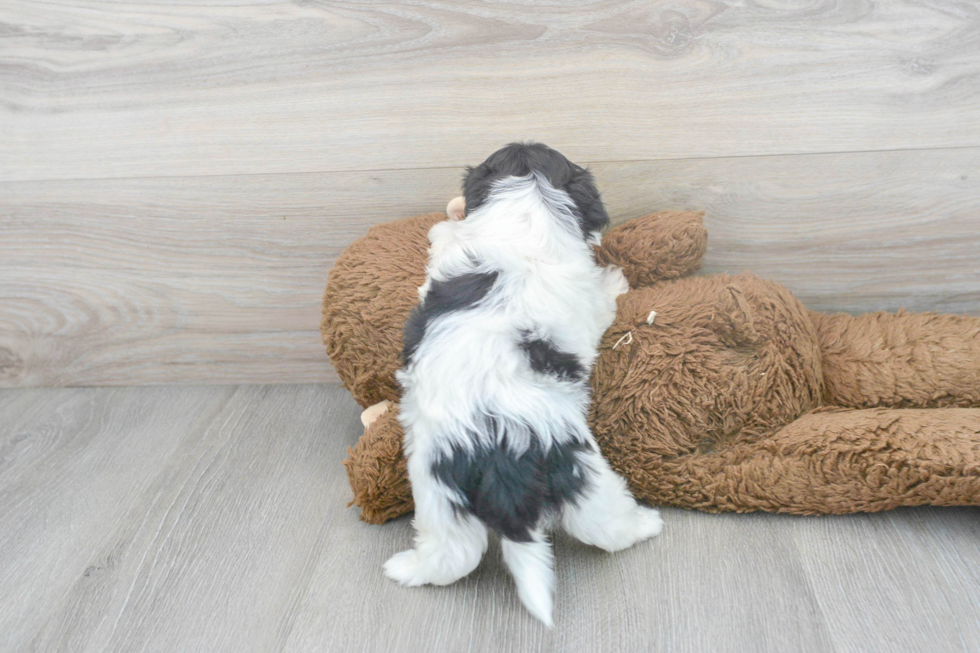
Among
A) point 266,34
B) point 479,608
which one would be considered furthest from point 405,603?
point 266,34

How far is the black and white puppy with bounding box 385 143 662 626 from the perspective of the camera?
97 centimetres

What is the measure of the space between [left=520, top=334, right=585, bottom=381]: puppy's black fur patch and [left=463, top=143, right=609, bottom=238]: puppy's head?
0.23 m

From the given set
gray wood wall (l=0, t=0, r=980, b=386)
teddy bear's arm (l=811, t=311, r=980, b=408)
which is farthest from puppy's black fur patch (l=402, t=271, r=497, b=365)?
teddy bear's arm (l=811, t=311, r=980, b=408)

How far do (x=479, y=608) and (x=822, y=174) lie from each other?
1.04 meters

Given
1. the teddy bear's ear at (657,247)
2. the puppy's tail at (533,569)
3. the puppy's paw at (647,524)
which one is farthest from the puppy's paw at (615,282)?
the puppy's tail at (533,569)

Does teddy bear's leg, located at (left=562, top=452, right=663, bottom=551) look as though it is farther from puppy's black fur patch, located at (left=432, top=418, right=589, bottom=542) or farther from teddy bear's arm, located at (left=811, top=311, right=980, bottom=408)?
teddy bear's arm, located at (left=811, top=311, right=980, bottom=408)

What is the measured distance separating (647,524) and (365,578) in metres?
0.47

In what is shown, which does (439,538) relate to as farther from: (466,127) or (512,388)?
(466,127)

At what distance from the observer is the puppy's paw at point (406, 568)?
1090 millimetres

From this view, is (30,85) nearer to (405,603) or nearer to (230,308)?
(230,308)

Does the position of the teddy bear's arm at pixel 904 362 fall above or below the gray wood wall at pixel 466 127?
below

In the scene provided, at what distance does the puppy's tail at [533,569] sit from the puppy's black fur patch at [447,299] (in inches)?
12.6

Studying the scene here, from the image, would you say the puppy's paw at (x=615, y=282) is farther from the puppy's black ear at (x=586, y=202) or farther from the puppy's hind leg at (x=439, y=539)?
the puppy's hind leg at (x=439, y=539)

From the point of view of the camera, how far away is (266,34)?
1.37m
